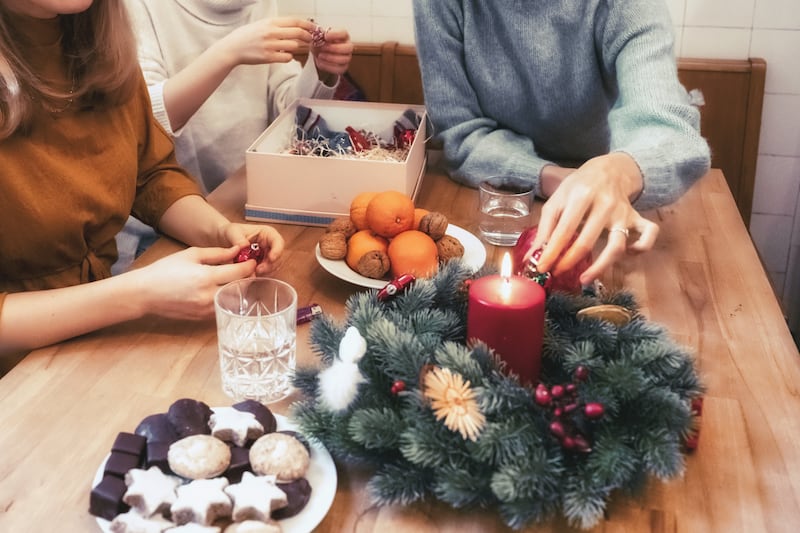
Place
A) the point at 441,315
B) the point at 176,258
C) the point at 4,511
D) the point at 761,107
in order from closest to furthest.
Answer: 1. the point at 4,511
2. the point at 441,315
3. the point at 176,258
4. the point at 761,107

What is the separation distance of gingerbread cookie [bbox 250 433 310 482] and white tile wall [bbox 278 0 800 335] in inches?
82.7

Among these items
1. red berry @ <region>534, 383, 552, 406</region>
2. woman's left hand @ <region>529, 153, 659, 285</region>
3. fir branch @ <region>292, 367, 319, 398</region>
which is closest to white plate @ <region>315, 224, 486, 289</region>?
woman's left hand @ <region>529, 153, 659, 285</region>

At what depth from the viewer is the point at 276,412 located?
0.86 m

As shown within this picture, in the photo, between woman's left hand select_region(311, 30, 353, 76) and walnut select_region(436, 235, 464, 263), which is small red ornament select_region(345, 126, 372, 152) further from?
walnut select_region(436, 235, 464, 263)

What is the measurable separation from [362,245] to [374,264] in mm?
43

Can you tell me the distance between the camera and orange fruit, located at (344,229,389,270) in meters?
1.11

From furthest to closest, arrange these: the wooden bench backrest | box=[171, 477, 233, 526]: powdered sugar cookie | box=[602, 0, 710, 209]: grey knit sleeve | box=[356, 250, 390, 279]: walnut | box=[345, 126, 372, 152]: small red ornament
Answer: the wooden bench backrest
box=[345, 126, 372, 152]: small red ornament
box=[602, 0, 710, 209]: grey knit sleeve
box=[356, 250, 390, 279]: walnut
box=[171, 477, 233, 526]: powdered sugar cookie

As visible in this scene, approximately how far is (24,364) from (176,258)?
0.22 metres

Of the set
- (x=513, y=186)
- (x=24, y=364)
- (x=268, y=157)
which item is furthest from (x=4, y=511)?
(x=513, y=186)

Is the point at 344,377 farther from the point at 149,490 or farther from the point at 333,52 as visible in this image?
the point at 333,52

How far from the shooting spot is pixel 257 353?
87 cm

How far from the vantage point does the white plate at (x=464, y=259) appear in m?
1.09

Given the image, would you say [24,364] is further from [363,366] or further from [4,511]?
[363,366]

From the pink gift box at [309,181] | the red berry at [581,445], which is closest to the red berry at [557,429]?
the red berry at [581,445]
